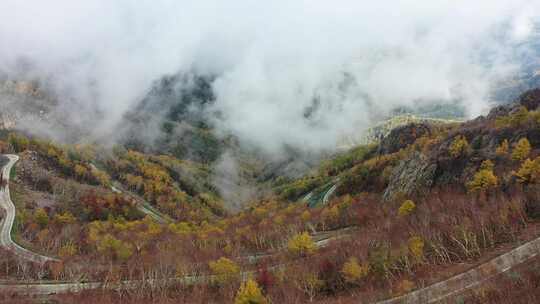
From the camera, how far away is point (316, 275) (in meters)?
108

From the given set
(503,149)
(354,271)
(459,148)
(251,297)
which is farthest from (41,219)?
(503,149)

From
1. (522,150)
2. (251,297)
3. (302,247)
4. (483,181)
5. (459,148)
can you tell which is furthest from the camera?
(459,148)

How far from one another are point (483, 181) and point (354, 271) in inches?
2437

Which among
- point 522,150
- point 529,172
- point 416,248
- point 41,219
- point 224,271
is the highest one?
point 41,219

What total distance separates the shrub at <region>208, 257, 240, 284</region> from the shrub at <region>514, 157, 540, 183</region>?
9122cm

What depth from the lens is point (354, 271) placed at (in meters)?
104

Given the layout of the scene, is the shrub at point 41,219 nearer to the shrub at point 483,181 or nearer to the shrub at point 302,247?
the shrub at point 302,247

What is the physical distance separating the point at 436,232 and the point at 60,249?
136 meters

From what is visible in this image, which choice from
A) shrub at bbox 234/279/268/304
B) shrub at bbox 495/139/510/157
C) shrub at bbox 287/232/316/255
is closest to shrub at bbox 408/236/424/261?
shrub at bbox 287/232/316/255

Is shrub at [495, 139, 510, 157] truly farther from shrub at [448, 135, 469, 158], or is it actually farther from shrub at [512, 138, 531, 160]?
shrub at [448, 135, 469, 158]

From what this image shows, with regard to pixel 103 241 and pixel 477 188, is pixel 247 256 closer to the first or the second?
pixel 103 241

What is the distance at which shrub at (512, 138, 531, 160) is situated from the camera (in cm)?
13625

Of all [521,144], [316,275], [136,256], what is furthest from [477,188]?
[136,256]

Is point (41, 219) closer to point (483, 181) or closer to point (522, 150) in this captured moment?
point (483, 181)
